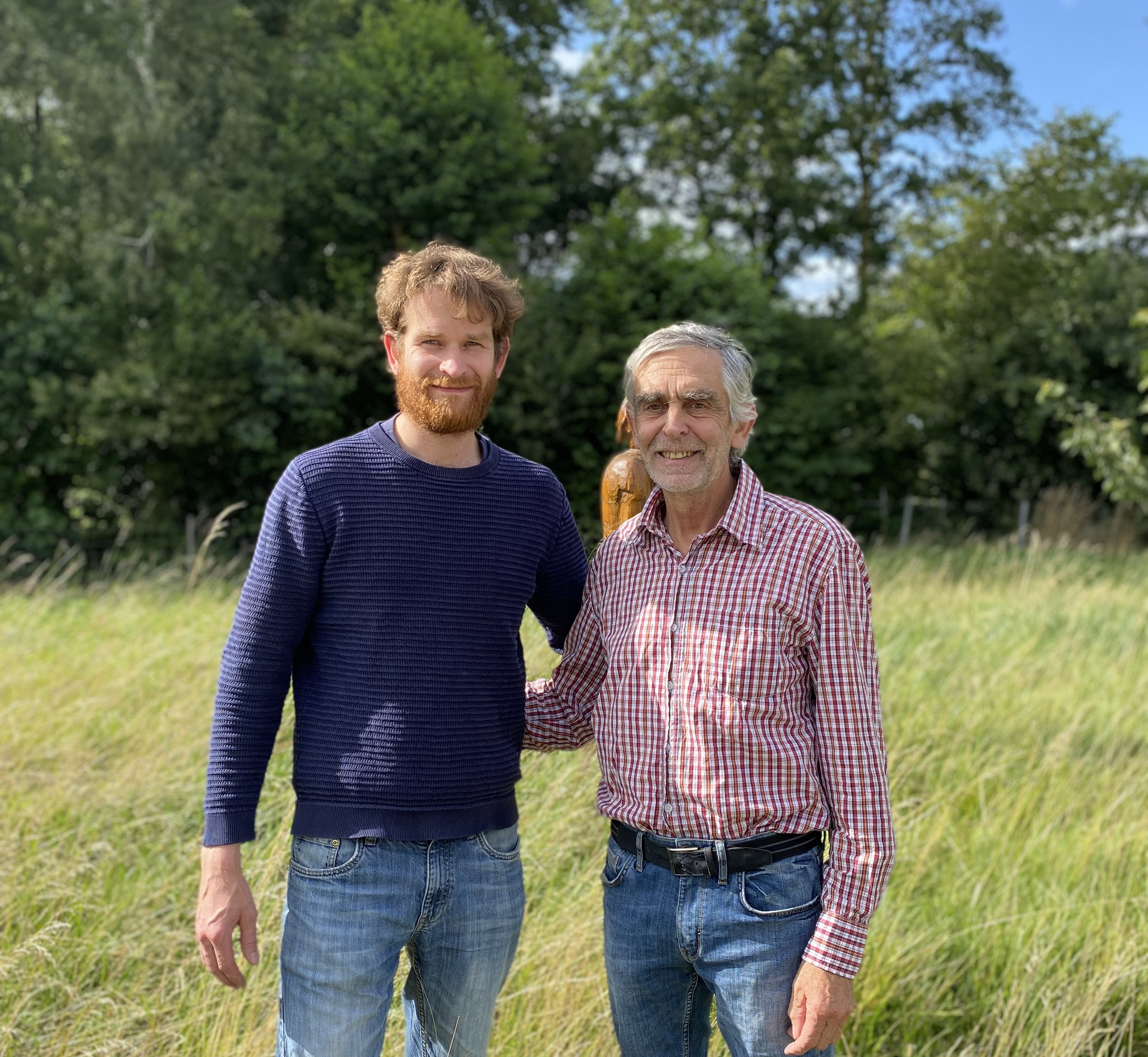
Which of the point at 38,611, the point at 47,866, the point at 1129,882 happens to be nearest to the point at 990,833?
the point at 1129,882

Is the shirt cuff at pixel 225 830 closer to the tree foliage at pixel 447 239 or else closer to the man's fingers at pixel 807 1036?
the man's fingers at pixel 807 1036

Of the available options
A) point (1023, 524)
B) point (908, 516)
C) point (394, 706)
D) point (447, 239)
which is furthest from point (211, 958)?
point (908, 516)

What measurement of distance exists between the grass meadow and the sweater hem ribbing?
308mm

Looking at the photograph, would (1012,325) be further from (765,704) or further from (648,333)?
(765,704)

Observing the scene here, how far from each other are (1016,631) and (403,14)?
1360 cm

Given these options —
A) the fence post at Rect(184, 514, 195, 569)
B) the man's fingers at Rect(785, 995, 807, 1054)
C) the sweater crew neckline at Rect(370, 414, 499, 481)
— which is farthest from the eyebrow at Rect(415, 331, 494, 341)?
the fence post at Rect(184, 514, 195, 569)

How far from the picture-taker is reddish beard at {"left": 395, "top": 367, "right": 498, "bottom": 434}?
2.17 metres

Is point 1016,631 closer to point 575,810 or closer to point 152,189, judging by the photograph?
point 575,810

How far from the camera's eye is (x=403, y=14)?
16.6 metres

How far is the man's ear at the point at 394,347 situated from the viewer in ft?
7.39

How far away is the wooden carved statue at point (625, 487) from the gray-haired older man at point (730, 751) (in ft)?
1.67

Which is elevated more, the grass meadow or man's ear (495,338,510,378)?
man's ear (495,338,510,378)

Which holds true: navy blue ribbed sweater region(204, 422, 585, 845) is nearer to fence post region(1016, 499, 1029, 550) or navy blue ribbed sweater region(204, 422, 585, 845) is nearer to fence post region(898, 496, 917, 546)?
fence post region(1016, 499, 1029, 550)

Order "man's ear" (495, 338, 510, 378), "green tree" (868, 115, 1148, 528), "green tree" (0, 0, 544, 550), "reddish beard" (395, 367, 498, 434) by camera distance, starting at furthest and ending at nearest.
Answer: "green tree" (868, 115, 1148, 528) < "green tree" (0, 0, 544, 550) < "man's ear" (495, 338, 510, 378) < "reddish beard" (395, 367, 498, 434)
